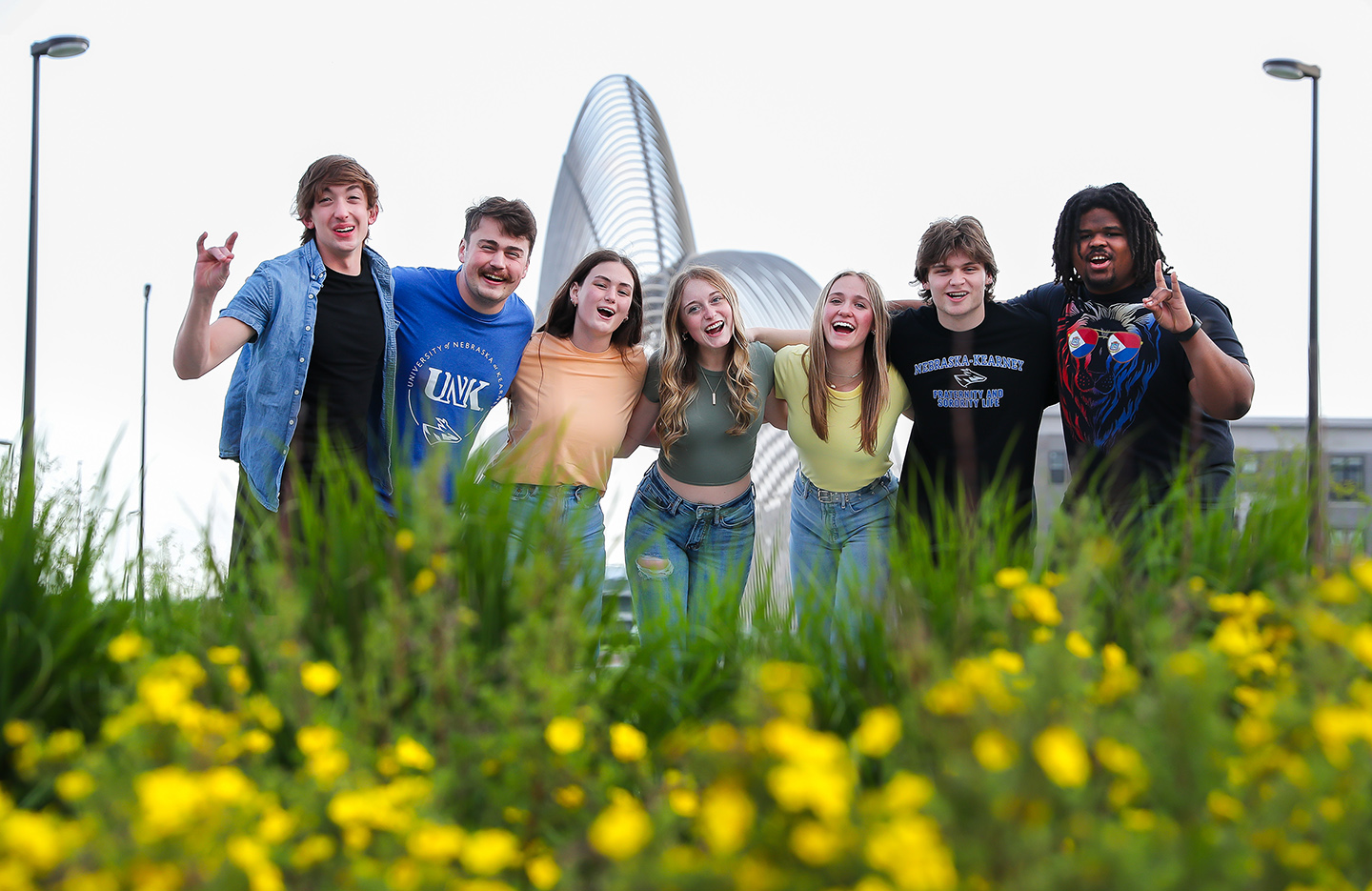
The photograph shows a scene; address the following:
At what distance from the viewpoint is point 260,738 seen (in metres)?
1.93

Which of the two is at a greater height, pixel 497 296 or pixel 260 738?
pixel 497 296

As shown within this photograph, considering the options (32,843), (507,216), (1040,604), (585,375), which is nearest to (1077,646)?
(1040,604)

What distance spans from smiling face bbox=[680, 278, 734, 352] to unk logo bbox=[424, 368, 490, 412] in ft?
3.40

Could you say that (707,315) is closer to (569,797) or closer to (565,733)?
(569,797)

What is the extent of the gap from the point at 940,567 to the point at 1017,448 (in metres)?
1.84

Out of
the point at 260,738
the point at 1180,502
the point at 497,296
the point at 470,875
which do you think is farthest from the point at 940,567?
the point at 497,296

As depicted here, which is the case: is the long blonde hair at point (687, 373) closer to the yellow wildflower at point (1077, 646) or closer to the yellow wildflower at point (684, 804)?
the yellow wildflower at point (1077, 646)

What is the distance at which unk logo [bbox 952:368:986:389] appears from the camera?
4.59 meters

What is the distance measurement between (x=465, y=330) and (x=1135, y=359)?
298cm

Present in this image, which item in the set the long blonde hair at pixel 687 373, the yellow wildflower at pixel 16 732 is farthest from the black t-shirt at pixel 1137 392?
the yellow wildflower at pixel 16 732

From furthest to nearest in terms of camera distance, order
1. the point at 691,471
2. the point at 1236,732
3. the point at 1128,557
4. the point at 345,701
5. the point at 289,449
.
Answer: the point at 691,471
the point at 289,449
the point at 1128,557
the point at 345,701
the point at 1236,732

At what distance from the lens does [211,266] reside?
4051 mm

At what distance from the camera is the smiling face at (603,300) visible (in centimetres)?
484

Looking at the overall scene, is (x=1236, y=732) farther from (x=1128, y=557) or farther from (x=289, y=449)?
(x=289, y=449)
